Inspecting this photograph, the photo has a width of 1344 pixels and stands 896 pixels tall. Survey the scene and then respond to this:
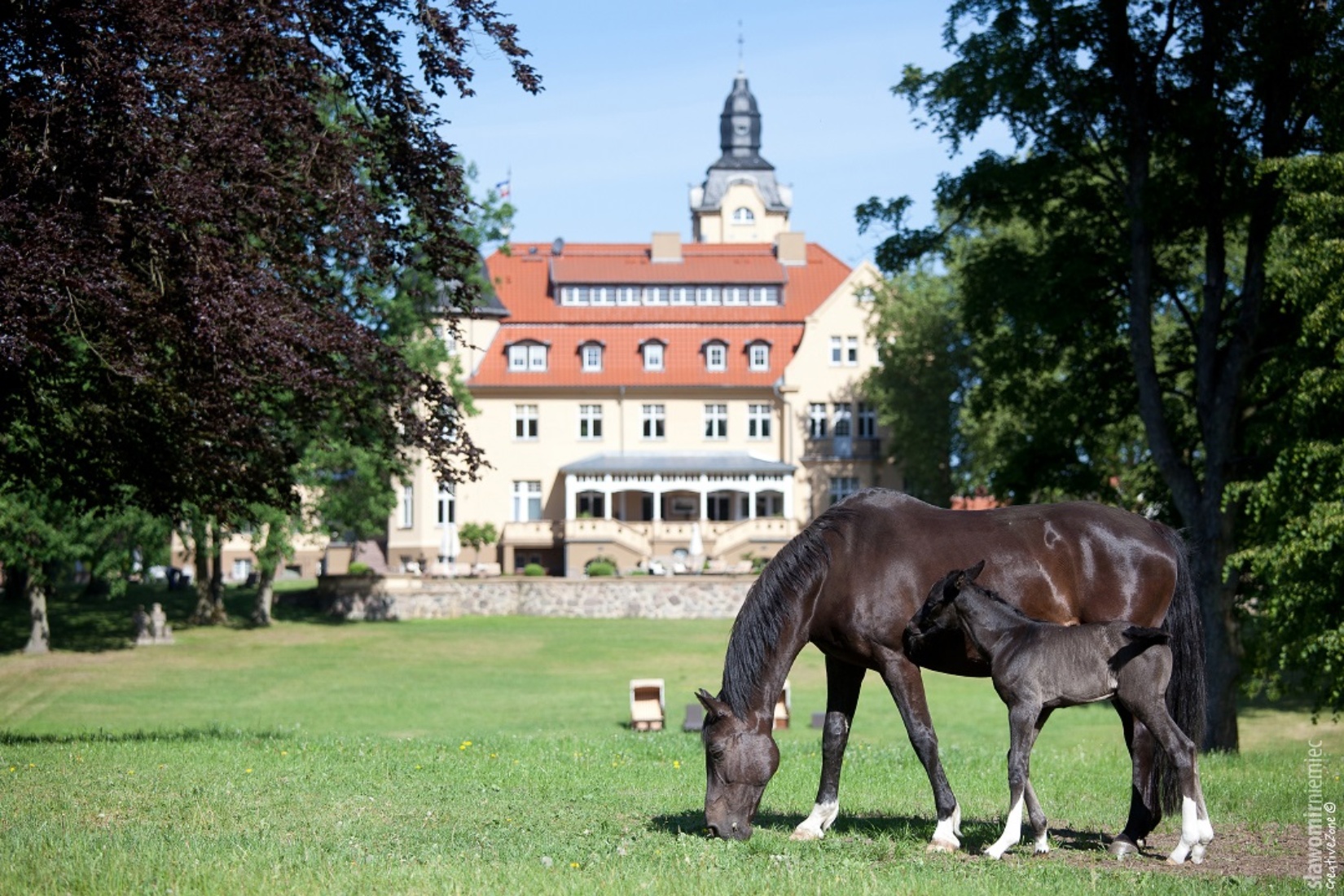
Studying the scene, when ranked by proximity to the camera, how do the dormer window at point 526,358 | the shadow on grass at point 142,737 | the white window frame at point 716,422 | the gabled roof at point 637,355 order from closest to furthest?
the shadow on grass at point 142,737 → the gabled roof at point 637,355 → the dormer window at point 526,358 → the white window frame at point 716,422

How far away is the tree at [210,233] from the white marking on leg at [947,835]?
6840 millimetres

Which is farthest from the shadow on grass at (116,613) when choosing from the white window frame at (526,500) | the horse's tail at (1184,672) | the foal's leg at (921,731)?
the horse's tail at (1184,672)

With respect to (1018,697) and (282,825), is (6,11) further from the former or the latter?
(1018,697)

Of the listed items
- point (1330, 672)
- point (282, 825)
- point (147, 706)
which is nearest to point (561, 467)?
point (147, 706)

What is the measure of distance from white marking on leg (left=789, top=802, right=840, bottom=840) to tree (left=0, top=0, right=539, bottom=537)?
20.0 feet

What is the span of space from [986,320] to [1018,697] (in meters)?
16.4

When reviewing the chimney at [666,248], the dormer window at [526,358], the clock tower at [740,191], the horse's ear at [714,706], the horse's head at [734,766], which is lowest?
the horse's head at [734,766]

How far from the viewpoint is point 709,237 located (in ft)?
366

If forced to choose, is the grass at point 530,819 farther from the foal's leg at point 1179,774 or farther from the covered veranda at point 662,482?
the covered veranda at point 662,482

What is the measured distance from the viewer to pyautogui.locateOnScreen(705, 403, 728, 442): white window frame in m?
74.1

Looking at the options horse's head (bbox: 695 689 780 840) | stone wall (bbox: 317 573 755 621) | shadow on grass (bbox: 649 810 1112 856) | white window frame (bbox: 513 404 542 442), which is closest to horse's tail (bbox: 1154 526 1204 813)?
shadow on grass (bbox: 649 810 1112 856)

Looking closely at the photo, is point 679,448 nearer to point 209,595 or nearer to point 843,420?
point 843,420

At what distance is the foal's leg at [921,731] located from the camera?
8.81 meters

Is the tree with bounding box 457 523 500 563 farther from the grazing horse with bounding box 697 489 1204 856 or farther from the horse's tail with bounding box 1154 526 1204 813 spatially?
the horse's tail with bounding box 1154 526 1204 813
